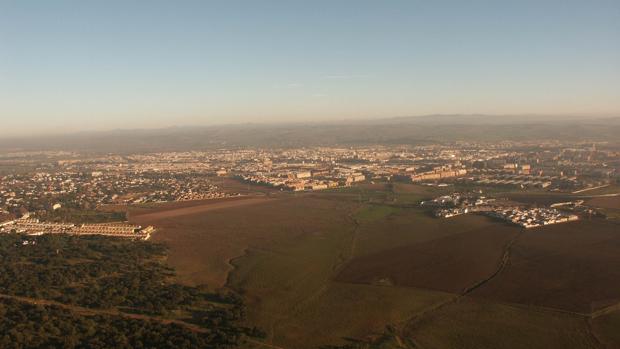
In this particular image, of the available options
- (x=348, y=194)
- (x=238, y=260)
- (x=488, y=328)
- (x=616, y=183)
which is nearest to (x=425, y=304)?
(x=488, y=328)

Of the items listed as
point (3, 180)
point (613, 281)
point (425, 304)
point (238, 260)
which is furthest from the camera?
point (3, 180)

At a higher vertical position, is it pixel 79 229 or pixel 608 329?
pixel 79 229

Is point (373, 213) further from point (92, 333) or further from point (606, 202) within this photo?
point (92, 333)

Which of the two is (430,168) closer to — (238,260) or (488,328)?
(238,260)

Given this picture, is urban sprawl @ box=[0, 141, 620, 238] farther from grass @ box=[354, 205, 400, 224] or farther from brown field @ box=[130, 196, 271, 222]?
grass @ box=[354, 205, 400, 224]

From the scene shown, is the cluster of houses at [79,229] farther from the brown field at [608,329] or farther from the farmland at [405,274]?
the brown field at [608,329]

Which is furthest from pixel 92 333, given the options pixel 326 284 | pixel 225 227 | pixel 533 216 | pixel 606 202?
pixel 606 202
